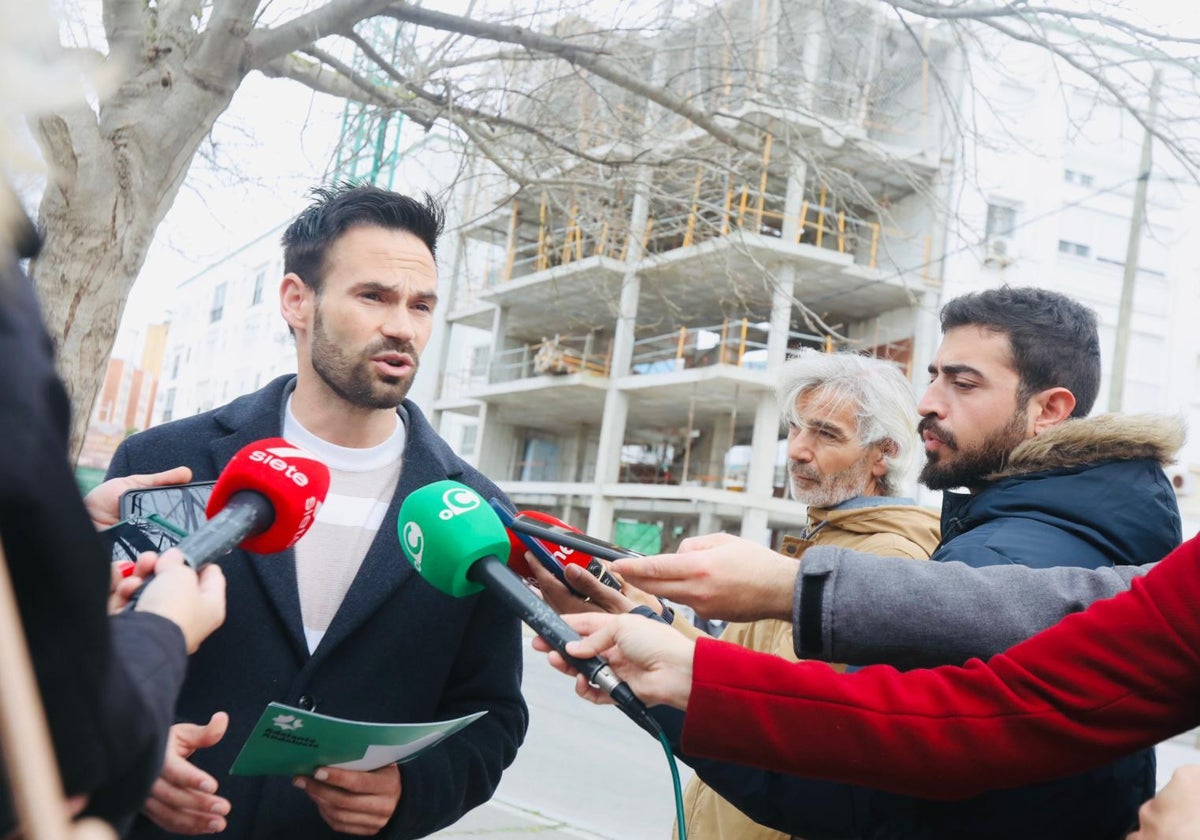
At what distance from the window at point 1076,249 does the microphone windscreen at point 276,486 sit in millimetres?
21574

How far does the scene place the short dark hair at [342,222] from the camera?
8.42ft

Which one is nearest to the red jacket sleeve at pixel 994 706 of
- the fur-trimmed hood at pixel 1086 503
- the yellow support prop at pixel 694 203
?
the fur-trimmed hood at pixel 1086 503

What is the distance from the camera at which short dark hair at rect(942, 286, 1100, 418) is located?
2260mm

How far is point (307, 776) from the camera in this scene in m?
1.86

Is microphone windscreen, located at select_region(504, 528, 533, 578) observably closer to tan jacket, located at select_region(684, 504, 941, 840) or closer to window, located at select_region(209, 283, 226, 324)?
tan jacket, located at select_region(684, 504, 941, 840)

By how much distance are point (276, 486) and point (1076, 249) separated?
71.9ft

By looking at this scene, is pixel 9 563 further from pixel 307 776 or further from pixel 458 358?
pixel 458 358

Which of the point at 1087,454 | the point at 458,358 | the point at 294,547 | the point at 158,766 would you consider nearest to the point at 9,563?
the point at 158,766

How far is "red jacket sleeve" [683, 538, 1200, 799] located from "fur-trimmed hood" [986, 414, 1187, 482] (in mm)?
509

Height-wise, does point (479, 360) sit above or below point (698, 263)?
above

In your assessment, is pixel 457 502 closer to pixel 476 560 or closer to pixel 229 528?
pixel 476 560

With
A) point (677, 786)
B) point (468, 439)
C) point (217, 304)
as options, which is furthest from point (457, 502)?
point (217, 304)

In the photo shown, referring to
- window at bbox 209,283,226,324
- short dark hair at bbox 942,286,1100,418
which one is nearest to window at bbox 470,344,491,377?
window at bbox 209,283,226,324

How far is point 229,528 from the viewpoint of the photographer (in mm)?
1316
